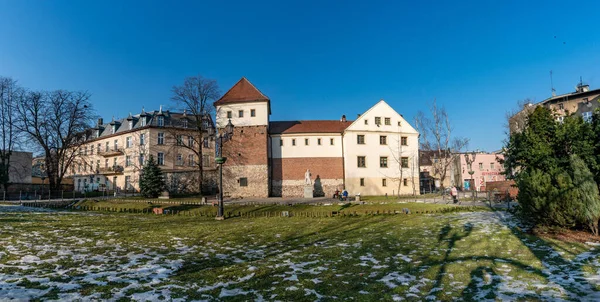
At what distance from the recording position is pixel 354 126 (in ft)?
131

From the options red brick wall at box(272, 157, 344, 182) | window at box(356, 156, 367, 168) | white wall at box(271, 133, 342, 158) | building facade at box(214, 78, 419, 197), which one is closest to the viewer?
building facade at box(214, 78, 419, 197)

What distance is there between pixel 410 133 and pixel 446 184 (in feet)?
98.9

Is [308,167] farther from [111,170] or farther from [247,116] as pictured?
[111,170]

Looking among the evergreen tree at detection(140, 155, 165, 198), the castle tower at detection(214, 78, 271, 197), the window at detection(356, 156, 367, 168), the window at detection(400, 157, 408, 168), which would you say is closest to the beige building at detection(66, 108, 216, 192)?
the castle tower at detection(214, 78, 271, 197)

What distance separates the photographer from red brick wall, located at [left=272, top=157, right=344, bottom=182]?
38750mm

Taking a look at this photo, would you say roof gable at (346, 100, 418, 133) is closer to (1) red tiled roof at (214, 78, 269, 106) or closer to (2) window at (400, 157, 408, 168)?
(2) window at (400, 157, 408, 168)

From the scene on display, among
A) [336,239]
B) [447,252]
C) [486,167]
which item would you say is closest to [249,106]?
[336,239]

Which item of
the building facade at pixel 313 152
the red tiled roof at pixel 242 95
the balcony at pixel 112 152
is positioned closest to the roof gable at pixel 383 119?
the building facade at pixel 313 152

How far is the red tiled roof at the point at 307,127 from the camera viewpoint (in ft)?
131

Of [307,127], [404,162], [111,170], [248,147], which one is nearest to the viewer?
[248,147]

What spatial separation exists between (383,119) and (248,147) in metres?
18.3

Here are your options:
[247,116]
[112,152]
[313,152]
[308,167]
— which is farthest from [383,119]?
[112,152]

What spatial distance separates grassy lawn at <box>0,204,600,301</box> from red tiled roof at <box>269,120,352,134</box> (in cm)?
2878

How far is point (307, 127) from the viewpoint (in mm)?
40844
